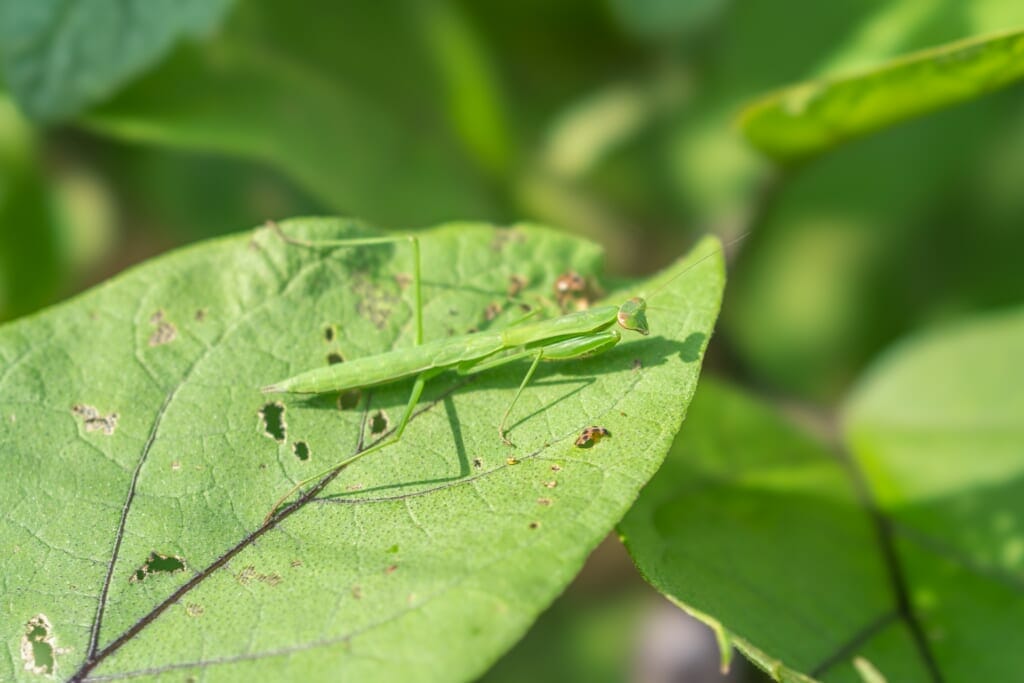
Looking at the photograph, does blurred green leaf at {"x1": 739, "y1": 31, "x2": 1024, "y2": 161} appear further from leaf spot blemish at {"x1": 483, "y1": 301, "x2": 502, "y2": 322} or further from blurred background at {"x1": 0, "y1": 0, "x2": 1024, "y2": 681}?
leaf spot blemish at {"x1": 483, "y1": 301, "x2": 502, "y2": 322}

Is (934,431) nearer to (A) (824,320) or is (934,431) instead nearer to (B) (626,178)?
(A) (824,320)

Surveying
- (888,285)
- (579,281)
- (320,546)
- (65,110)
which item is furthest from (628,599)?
(65,110)

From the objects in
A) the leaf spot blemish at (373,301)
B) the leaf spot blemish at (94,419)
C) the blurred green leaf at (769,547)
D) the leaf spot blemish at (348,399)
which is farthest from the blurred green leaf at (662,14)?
the leaf spot blemish at (94,419)

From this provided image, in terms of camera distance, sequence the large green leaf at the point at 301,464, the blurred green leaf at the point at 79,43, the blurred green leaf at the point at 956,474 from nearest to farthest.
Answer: the large green leaf at the point at 301,464 → the blurred green leaf at the point at 956,474 → the blurred green leaf at the point at 79,43

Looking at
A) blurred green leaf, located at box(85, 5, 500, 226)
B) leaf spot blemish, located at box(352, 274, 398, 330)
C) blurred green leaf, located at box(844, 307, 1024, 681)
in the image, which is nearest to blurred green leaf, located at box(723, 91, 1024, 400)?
blurred green leaf, located at box(844, 307, 1024, 681)

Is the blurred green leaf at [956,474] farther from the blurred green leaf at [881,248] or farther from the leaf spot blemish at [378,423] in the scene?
the leaf spot blemish at [378,423]

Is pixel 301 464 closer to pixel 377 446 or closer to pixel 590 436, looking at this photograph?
pixel 377 446

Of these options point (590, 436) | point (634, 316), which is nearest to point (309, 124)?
point (634, 316)
